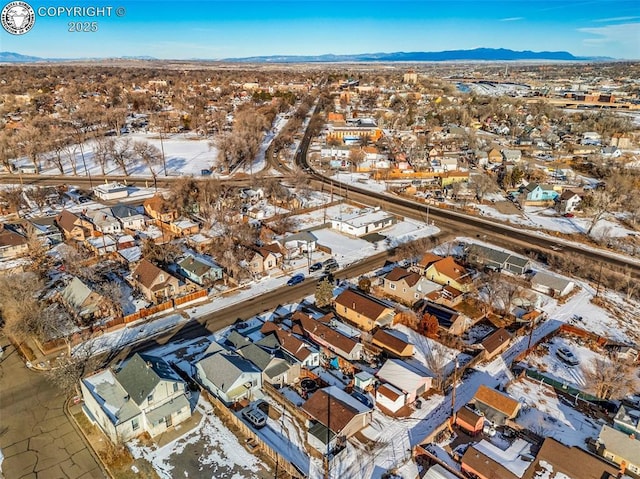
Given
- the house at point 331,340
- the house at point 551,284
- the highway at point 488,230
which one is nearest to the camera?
the house at point 331,340

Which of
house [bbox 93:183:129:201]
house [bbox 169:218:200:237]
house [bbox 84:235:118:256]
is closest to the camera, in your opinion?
house [bbox 84:235:118:256]

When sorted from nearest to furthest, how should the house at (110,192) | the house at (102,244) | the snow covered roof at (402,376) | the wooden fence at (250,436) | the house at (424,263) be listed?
the wooden fence at (250,436) < the snow covered roof at (402,376) < the house at (424,263) < the house at (102,244) < the house at (110,192)

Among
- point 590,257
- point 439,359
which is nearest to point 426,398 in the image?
point 439,359

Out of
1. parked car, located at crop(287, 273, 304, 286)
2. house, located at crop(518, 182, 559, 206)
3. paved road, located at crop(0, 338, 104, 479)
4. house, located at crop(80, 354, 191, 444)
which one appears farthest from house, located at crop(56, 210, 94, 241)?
house, located at crop(518, 182, 559, 206)

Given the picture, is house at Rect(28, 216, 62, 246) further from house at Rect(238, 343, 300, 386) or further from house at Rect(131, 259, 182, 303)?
house at Rect(238, 343, 300, 386)

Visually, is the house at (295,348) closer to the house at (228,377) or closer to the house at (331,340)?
the house at (331,340)

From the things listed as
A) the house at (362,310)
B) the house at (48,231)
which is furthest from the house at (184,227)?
the house at (362,310)

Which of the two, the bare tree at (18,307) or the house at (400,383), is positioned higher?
the bare tree at (18,307)
